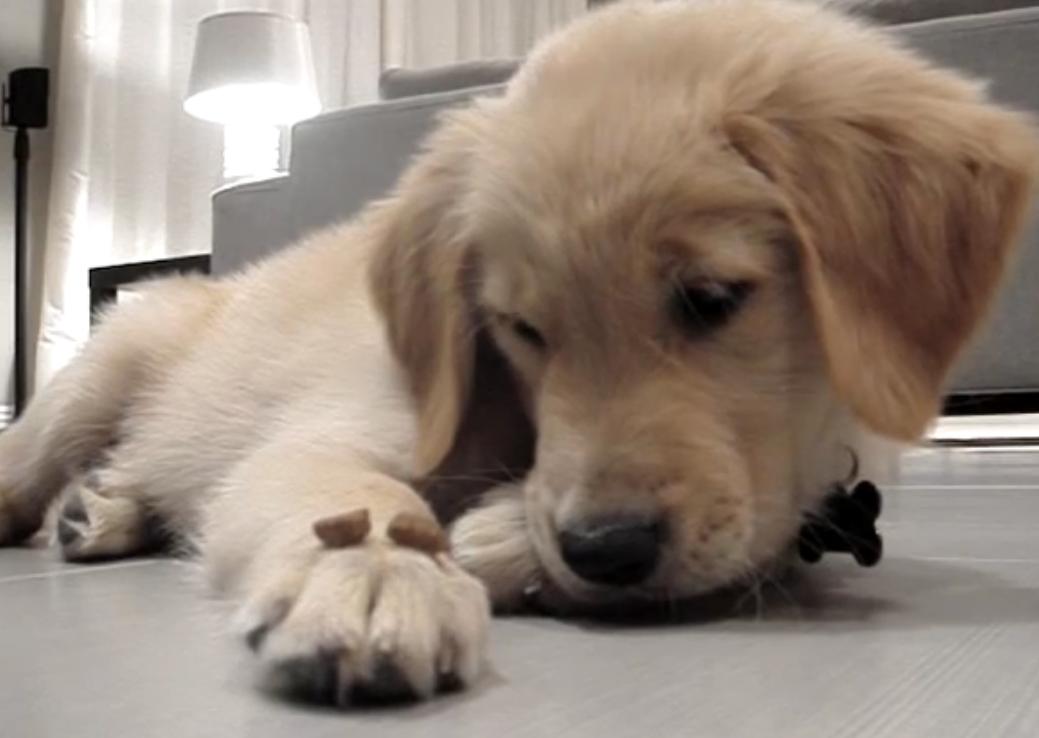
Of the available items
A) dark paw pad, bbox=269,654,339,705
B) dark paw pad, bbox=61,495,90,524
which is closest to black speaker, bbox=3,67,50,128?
dark paw pad, bbox=61,495,90,524

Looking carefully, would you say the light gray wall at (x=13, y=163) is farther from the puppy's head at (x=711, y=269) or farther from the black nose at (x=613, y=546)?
the black nose at (x=613, y=546)

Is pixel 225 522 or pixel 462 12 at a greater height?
pixel 462 12

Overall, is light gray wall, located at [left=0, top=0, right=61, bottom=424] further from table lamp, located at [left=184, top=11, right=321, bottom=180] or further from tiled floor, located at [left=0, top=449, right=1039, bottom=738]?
tiled floor, located at [left=0, top=449, right=1039, bottom=738]

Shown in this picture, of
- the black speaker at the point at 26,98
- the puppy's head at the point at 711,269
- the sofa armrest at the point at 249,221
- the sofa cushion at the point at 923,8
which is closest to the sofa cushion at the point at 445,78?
the sofa armrest at the point at 249,221

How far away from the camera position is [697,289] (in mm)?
1136

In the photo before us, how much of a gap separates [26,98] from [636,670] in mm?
4542

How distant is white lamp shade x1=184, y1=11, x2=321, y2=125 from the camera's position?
4945 mm

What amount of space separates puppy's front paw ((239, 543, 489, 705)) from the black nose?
0.49ft

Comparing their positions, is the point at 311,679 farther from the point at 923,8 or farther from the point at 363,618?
the point at 923,8

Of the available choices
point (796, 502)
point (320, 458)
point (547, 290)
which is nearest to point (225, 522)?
point (320, 458)

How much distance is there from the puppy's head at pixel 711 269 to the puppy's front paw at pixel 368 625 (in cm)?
19

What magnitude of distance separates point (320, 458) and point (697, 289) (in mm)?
398

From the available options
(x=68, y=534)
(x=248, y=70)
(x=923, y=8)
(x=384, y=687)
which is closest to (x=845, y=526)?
(x=384, y=687)

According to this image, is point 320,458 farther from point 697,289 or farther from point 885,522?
point 885,522
